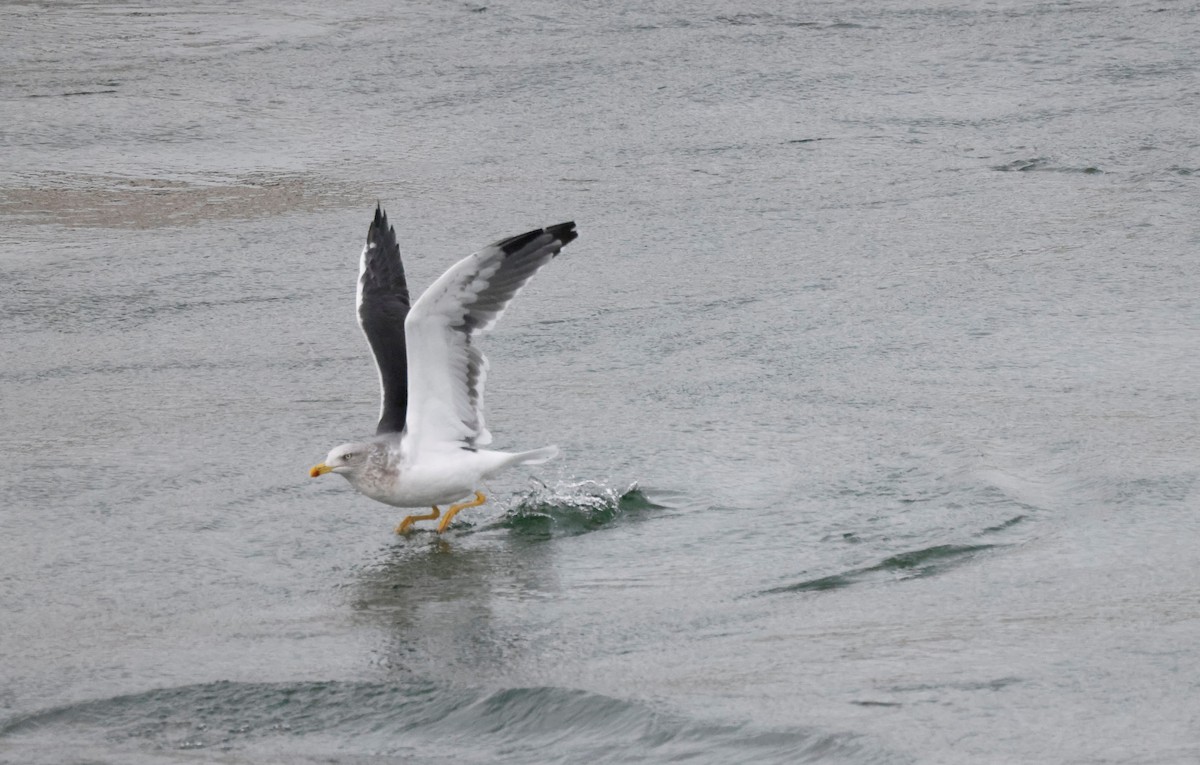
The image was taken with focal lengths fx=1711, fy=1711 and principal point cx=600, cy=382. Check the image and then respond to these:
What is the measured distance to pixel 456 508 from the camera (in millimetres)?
6270

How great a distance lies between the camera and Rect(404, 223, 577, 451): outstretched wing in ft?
19.6

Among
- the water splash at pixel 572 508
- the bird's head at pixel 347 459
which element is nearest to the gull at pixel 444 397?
the bird's head at pixel 347 459

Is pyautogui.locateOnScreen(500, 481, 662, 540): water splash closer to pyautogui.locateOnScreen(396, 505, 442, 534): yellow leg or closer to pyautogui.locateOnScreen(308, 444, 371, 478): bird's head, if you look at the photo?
pyautogui.locateOnScreen(396, 505, 442, 534): yellow leg

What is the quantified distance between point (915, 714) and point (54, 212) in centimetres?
695

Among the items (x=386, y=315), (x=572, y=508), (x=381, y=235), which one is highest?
(x=381, y=235)

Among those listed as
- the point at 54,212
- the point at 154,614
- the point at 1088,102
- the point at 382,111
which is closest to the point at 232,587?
the point at 154,614

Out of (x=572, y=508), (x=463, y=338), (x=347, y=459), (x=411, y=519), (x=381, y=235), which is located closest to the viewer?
(x=347, y=459)

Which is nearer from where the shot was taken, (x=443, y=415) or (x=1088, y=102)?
(x=443, y=415)

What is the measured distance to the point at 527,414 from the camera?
694cm

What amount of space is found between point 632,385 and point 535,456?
1297 mm

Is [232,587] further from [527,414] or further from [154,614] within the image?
[527,414]

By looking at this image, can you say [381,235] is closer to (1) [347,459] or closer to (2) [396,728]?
(1) [347,459]

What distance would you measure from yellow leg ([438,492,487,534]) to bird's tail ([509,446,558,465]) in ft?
1.37

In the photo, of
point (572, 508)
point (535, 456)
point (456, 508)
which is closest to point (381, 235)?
point (456, 508)
